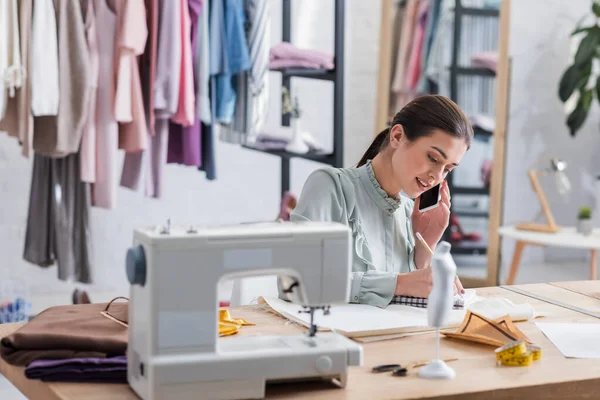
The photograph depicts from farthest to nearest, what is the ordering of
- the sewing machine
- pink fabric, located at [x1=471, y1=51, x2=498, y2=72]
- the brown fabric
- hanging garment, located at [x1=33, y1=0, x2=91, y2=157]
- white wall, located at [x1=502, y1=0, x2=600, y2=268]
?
white wall, located at [x1=502, y1=0, x2=600, y2=268] < pink fabric, located at [x1=471, y1=51, x2=498, y2=72] < hanging garment, located at [x1=33, y1=0, x2=91, y2=157] < the brown fabric < the sewing machine

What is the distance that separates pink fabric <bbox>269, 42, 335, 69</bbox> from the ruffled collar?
2149 mm

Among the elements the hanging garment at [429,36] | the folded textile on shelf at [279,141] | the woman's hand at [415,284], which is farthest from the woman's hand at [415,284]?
the hanging garment at [429,36]

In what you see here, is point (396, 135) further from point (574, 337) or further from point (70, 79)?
point (70, 79)

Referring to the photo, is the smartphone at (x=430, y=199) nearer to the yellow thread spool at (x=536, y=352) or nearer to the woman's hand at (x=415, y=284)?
the woman's hand at (x=415, y=284)

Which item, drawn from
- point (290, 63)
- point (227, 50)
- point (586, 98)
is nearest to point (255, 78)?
point (227, 50)

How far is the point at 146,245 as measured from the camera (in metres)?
1.46

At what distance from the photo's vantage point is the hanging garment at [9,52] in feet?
12.0

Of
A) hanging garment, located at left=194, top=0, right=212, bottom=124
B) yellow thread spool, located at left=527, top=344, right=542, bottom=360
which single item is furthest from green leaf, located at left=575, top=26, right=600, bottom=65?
yellow thread spool, located at left=527, top=344, right=542, bottom=360

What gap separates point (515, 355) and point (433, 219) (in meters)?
0.82

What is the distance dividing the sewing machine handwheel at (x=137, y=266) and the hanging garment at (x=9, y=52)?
2429 mm

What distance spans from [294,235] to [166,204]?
3.83m

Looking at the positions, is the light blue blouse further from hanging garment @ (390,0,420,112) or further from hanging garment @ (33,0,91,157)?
hanging garment @ (390,0,420,112)

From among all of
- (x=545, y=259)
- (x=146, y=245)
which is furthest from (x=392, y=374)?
(x=545, y=259)

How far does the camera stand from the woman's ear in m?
2.32
